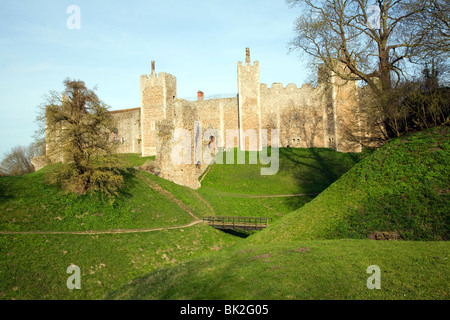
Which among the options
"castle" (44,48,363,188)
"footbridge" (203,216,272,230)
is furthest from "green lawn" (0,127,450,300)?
"castle" (44,48,363,188)

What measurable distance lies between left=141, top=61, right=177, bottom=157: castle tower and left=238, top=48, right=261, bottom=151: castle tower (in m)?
7.95

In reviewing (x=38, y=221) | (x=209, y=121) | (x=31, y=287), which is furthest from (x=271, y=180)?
(x=31, y=287)

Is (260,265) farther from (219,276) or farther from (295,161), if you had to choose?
(295,161)

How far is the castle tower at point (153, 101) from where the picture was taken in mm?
39312

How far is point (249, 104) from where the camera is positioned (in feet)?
132

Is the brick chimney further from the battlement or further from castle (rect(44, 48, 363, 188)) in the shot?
the battlement

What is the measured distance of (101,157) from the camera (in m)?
19.5

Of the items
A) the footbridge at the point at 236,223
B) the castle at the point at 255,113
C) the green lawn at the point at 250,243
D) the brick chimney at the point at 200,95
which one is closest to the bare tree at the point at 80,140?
the green lawn at the point at 250,243

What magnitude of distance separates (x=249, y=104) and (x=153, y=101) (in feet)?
36.2

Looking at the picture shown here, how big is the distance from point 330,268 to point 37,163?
39.5 m

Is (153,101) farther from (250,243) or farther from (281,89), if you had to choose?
(250,243)

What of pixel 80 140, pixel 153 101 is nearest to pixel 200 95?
pixel 153 101

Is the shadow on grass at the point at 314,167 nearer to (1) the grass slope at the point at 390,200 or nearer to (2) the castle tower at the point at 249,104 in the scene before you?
(2) the castle tower at the point at 249,104

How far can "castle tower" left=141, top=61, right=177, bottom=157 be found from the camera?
39312mm
